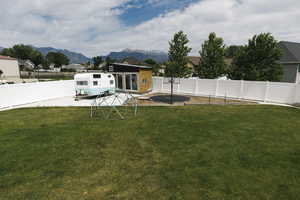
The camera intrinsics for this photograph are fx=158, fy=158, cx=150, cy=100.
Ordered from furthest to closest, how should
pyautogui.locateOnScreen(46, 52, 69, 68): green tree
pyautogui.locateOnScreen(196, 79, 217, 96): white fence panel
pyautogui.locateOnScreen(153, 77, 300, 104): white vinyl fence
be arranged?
pyautogui.locateOnScreen(46, 52, 69, 68): green tree
pyautogui.locateOnScreen(196, 79, 217, 96): white fence panel
pyautogui.locateOnScreen(153, 77, 300, 104): white vinyl fence

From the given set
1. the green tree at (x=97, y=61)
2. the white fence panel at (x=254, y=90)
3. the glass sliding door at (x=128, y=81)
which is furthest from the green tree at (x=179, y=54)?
the green tree at (x=97, y=61)

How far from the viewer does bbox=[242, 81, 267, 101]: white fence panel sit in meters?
11.6

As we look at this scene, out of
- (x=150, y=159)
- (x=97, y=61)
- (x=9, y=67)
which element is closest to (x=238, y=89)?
(x=150, y=159)

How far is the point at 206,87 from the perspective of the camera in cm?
1438

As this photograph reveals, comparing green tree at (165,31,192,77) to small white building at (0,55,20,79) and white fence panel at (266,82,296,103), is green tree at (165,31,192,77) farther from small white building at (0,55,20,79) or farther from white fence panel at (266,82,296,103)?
small white building at (0,55,20,79)

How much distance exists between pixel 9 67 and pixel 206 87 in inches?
1747

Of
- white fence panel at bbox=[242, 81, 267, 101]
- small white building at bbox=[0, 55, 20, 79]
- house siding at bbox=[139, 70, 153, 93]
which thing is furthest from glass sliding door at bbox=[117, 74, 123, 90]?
small white building at bbox=[0, 55, 20, 79]

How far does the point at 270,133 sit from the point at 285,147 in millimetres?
1126

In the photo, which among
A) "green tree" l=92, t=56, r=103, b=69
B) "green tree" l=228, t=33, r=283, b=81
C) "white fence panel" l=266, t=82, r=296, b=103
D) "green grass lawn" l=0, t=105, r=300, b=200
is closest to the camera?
"green grass lawn" l=0, t=105, r=300, b=200

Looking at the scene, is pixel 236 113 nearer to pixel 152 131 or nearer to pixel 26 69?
pixel 152 131

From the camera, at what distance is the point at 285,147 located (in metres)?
4.71

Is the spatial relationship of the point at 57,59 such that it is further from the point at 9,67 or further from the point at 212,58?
the point at 212,58

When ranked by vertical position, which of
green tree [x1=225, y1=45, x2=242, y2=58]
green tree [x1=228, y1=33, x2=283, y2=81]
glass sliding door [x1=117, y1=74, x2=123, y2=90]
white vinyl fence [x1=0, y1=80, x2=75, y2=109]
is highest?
green tree [x1=225, y1=45, x2=242, y2=58]

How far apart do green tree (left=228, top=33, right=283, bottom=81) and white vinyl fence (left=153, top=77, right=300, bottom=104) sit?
160 cm
